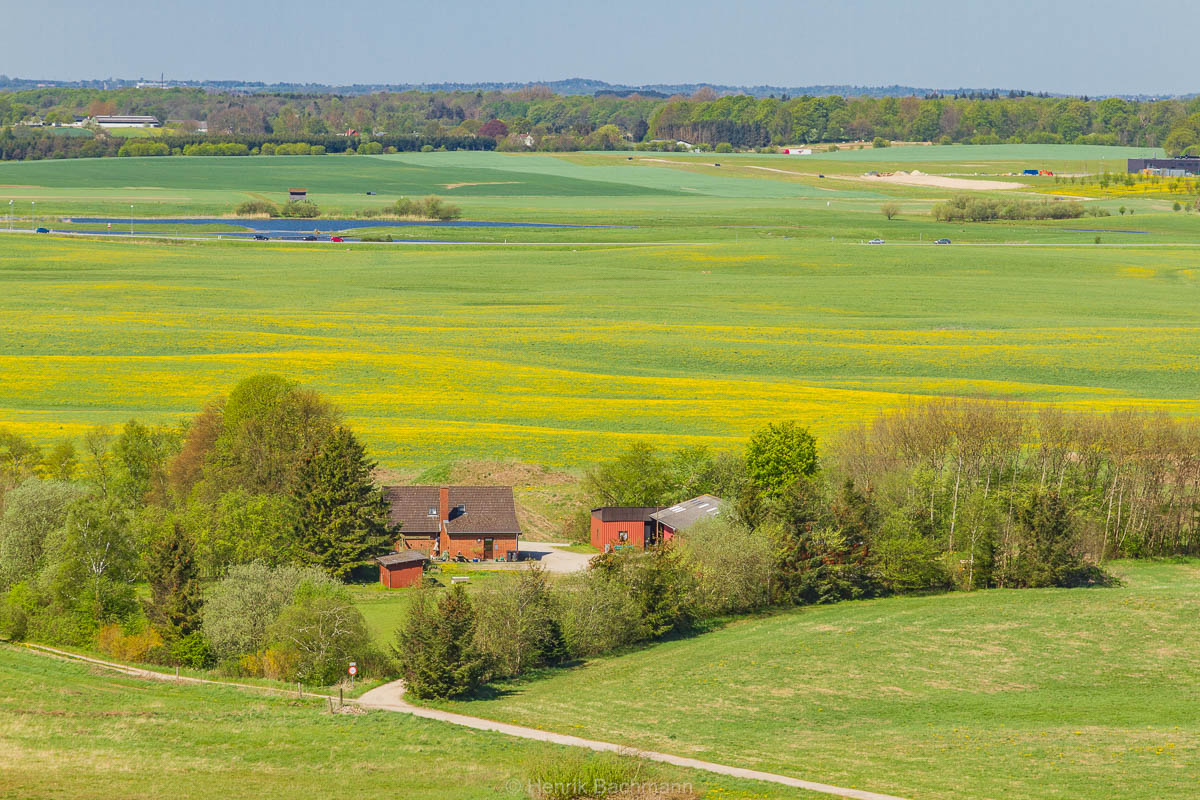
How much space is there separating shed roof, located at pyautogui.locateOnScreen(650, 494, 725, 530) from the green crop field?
8.50m

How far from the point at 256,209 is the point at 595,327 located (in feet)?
335

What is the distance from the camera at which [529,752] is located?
29656 mm

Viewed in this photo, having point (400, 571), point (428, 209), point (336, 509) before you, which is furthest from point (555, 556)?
point (428, 209)

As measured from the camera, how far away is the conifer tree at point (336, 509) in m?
48.3

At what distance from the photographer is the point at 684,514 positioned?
5262 cm

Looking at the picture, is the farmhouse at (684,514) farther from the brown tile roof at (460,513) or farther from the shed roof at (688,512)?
the brown tile roof at (460,513)

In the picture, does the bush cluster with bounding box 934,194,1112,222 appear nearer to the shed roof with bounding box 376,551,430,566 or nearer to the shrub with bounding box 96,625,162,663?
the shed roof with bounding box 376,551,430,566

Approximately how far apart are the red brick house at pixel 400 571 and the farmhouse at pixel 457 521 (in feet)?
11.4

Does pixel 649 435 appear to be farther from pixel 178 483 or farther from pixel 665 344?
pixel 665 344

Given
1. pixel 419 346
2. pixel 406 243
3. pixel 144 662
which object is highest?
pixel 406 243

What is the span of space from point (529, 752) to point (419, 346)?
63.8 m

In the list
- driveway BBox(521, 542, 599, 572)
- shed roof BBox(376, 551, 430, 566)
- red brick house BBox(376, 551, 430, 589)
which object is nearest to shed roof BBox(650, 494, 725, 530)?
driveway BBox(521, 542, 599, 572)

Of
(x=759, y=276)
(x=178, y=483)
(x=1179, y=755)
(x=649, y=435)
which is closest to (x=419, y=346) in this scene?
(x=649, y=435)

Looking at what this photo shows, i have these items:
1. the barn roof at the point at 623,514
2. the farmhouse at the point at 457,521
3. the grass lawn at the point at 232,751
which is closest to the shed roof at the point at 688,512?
the barn roof at the point at 623,514
